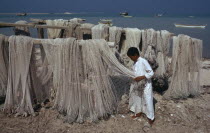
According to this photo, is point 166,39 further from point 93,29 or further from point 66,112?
point 66,112

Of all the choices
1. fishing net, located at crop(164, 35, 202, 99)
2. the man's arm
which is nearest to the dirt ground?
fishing net, located at crop(164, 35, 202, 99)

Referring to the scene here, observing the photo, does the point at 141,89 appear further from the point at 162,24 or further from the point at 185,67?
the point at 162,24

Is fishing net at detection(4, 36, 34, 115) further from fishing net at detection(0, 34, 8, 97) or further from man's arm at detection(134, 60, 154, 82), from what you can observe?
man's arm at detection(134, 60, 154, 82)

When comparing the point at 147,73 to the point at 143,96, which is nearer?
the point at 147,73

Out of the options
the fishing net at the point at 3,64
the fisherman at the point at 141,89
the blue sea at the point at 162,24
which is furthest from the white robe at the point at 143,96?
the blue sea at the point at 162,24

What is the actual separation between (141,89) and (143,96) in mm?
188

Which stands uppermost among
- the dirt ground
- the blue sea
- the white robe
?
the blue sea

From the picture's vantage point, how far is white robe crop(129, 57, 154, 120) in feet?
12.3

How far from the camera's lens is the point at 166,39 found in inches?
193

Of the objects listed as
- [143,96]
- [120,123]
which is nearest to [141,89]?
[143,96]

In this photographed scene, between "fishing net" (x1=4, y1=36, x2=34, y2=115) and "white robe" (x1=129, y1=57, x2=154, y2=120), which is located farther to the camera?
"fishing net" (x1=4, y1=36, x2=34, y2=115)

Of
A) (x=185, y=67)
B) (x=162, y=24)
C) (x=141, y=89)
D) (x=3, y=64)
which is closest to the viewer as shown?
(x=141, y=89)

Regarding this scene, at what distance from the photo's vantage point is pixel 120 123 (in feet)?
13.4

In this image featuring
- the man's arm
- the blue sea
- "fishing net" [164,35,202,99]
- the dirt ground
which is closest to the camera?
the man's arm
